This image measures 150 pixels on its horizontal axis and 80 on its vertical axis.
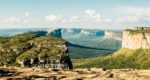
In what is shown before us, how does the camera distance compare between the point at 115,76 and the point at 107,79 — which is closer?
the point at 107,79

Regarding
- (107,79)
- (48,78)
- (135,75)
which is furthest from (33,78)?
(135,75)

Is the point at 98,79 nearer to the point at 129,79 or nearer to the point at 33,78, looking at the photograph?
the point at 129,79

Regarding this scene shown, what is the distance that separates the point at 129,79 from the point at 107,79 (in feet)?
42.1

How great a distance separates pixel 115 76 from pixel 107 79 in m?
18.0

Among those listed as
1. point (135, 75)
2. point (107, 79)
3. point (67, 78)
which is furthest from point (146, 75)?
point (67, 78)

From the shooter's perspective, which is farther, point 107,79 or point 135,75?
point 135,75

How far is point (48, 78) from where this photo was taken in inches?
7087

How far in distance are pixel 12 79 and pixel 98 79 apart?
4074 cm

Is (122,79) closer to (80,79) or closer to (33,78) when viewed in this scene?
(80,79)

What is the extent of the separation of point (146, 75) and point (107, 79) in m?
27.1

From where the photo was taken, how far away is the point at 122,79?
582 feet

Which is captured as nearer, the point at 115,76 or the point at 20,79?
the point at 20,79

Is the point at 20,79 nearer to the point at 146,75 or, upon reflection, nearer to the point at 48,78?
the point at 48,78

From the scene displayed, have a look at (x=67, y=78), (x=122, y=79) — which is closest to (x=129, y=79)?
(x=122, y=79)
